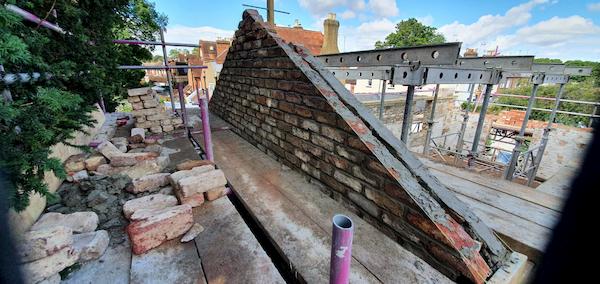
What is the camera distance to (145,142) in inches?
132

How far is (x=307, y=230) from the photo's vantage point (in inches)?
66.1

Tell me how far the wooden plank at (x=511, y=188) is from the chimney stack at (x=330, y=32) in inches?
641

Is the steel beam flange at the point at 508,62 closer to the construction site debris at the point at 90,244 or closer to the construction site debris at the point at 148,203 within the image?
the construction site debris at the point at 148,203

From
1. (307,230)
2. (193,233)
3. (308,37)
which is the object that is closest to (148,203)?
(193,233)

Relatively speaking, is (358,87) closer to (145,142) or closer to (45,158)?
(145,142)

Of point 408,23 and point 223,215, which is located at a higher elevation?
point 408,23

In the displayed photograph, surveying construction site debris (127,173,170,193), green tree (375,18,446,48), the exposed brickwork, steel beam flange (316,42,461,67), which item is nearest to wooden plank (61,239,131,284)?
construction site debris (127,173,170,193)

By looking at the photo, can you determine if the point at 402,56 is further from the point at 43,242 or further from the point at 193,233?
the point at 43,242

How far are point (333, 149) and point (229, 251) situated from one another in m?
1.11

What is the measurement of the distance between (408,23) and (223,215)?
Result: 126ft

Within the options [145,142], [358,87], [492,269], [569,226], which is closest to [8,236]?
[569,226]

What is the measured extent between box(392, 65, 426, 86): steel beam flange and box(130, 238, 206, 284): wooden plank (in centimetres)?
257

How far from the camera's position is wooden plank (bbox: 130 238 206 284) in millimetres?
1343

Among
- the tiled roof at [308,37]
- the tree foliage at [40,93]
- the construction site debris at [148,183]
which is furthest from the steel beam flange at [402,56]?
the tiled roof at [308,37]
